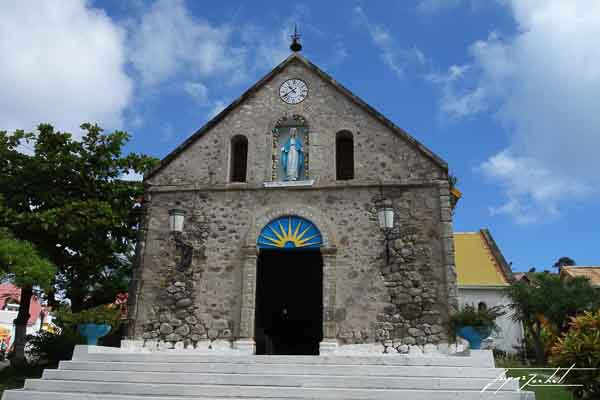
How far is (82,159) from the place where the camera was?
14.8 metres

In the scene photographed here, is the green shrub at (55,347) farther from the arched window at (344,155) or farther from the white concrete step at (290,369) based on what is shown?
the arched window at (344,155)

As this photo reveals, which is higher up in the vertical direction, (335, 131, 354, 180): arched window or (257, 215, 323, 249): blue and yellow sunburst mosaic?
(335, 131, 354, 180): arched window

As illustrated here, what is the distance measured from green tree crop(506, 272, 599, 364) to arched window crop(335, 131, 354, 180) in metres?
11.7

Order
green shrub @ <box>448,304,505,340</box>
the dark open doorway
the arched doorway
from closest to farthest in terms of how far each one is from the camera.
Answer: green shrub @ <box>448,304,505,340</box>
the arched doorway
the dark open doorway

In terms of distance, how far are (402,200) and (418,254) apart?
1.40m

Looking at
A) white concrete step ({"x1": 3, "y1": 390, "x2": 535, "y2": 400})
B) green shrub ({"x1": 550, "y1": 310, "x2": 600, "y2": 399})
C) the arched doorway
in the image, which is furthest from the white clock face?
green shrub ({"x1": 550, "y1": 310, "x2": 600, "y2": 399})

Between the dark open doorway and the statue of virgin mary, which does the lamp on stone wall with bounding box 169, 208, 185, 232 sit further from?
the dark open doorway

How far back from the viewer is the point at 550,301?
67.4 ft

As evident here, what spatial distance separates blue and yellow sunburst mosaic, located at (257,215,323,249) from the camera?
12.4 meters

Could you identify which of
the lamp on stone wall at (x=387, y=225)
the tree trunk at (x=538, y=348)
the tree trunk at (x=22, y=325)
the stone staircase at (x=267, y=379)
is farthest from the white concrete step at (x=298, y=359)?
the tree trunk at (x=538, y=348)

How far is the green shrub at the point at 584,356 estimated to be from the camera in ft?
24.8

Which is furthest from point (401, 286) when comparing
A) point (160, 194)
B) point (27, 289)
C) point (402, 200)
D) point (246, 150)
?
point (27, 289)

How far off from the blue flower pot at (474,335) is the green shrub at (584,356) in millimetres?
1750

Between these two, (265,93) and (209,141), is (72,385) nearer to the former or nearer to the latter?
(209,141)
